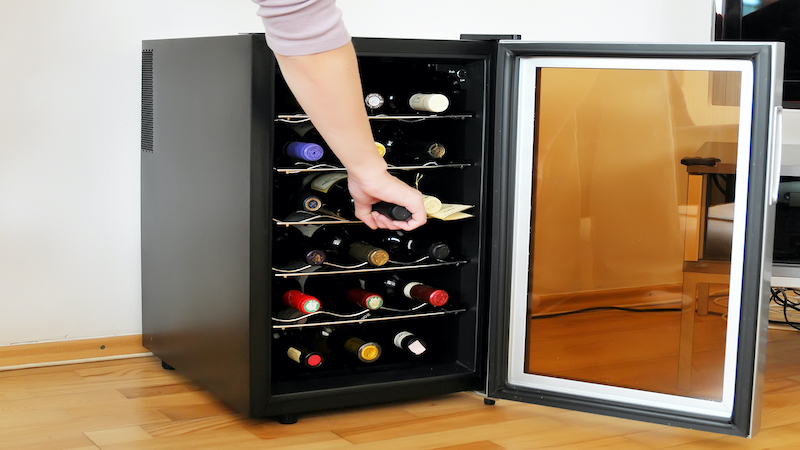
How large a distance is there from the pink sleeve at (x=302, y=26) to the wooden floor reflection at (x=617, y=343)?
1029 mm

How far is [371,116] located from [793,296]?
1.96 m

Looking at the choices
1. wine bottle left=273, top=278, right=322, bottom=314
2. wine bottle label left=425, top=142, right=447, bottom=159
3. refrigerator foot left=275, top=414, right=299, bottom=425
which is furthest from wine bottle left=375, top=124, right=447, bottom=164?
refrigerator foot left=275, top=414, right=299, bottom=425

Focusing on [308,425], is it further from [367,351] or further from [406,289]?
[406,289]

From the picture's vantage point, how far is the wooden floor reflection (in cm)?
161

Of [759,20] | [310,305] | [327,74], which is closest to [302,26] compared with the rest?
[327,74]

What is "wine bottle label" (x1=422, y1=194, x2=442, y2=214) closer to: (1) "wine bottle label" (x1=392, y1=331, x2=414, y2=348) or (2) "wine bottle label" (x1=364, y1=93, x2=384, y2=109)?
(2) "wine bottle label" (x1=364, y1=93, x2=384, y2=109)

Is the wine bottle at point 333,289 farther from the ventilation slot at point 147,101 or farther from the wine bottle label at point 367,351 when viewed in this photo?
the ventilation slot at point 147,101

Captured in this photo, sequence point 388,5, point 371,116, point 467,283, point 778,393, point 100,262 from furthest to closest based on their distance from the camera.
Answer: point 388,5
point 100,262
point 778,393
point 467,283
point 371,116

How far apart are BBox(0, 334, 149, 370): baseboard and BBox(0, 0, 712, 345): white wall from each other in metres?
0.02

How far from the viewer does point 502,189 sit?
61.5 inches

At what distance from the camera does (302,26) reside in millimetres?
711

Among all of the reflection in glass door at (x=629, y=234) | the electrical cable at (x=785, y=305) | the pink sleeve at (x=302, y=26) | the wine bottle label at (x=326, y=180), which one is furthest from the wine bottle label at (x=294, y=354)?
the electrical cable at (x=785, y=305)

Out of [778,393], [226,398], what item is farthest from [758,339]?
[226,398]

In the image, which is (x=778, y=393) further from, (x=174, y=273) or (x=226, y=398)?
(x=174, y=273)
